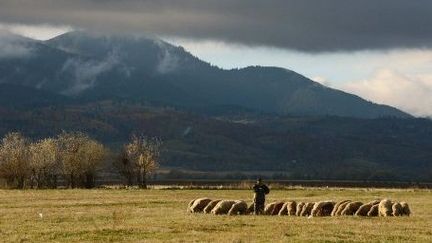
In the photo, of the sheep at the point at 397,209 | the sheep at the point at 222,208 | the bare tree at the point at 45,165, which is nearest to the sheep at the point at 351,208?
the sheep at the point at 397,209

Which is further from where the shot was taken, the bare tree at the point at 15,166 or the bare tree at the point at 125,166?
the bare tree at the point at 125,166

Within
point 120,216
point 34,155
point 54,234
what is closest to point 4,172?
point 34,155

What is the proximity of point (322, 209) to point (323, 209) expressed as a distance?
0.12 meters

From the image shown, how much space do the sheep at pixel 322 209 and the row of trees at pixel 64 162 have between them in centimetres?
8305

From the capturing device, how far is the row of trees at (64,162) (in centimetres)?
14012

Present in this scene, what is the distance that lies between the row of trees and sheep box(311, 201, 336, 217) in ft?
272

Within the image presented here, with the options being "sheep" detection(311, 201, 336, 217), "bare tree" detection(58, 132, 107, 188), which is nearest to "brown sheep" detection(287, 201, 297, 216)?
"sheep" detection(311, 201, 336, 217)

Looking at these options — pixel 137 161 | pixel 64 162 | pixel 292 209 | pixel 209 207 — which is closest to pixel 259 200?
pixel 292 209

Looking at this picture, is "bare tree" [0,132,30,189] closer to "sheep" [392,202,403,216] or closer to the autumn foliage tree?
the autumn foliage tree

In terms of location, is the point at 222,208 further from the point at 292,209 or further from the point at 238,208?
the point at 292,209

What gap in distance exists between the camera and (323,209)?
5641 centimetres

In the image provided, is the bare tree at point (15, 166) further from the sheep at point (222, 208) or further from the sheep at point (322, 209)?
the sheep at point (322, 209)

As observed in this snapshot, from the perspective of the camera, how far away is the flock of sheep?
182ft

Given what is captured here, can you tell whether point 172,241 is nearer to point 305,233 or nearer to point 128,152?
point 305,233
